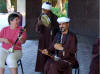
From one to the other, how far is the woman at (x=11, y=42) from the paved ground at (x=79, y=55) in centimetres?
118

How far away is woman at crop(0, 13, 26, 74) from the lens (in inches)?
158

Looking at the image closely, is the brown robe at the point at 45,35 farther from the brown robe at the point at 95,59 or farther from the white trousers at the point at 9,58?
the brown robe at the point at 95,59

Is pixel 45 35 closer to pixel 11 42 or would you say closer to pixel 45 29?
pixel 45 29

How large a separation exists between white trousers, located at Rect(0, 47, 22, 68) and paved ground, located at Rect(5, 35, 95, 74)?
1.18 m

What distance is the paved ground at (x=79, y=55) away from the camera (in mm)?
5465

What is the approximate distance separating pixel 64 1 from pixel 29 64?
571 cm

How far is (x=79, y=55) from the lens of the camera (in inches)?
269

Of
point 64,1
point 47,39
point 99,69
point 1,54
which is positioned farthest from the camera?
point 64,1

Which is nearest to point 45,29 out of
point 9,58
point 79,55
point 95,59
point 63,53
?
point 9,58

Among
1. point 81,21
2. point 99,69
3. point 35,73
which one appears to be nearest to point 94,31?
point 81,21

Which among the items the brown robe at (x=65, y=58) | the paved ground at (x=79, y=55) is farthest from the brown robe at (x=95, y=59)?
the paved ground at (x=79, y=55)

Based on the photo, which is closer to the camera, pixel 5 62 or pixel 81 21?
pixel 5 62

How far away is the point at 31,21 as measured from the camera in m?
9.23

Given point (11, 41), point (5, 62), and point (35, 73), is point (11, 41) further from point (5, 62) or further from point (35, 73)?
point (35, 73)
